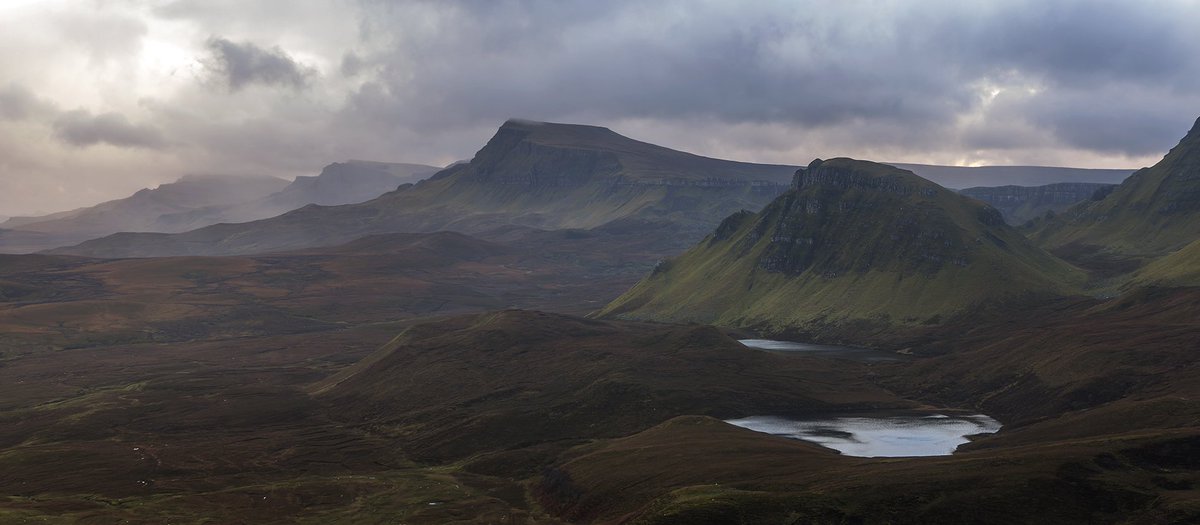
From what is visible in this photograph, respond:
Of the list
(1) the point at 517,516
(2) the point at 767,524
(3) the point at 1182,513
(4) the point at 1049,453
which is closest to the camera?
(3) the point at 1182,513

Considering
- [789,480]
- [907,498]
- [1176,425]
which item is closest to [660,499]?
[789,480]

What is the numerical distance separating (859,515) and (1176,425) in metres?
89.1

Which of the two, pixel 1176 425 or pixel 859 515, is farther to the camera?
pixel 1176 425

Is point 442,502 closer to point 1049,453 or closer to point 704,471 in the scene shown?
point 704,471

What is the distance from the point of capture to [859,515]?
142 meters

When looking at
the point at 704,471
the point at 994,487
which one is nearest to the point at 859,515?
the point at 994,487

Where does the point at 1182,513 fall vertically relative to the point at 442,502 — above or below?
above

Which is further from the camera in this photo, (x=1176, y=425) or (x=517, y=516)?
(x=1176, y=425)

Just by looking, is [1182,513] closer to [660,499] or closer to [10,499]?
[660,499]

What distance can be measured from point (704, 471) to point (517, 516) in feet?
113

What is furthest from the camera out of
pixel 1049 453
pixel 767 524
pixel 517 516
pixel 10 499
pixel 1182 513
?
pixel 10 499

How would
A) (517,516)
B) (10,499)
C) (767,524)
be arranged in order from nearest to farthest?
(767,524)
(517,516)
(10,499)

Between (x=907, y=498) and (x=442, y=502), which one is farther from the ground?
(x=907, y=498)

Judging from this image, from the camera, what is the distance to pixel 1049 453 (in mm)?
157625
